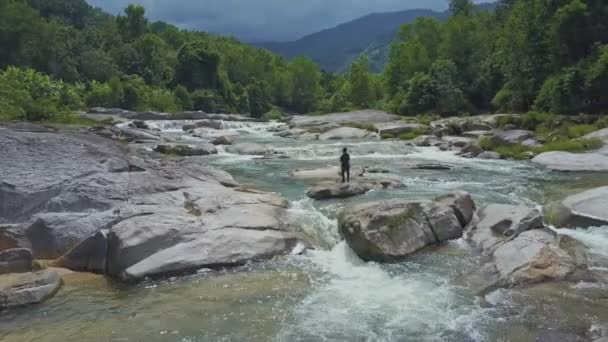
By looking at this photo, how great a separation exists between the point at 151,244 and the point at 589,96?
4537 cm

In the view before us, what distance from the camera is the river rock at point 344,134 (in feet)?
169

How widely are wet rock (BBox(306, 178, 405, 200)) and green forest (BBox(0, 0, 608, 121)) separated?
3184 cm

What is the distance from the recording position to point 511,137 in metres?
39.8

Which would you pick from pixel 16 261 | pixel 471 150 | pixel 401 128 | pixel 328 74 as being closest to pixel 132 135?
pixel 401 128

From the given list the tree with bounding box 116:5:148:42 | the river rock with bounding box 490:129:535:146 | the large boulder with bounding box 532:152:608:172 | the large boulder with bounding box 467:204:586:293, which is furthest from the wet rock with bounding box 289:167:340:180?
the tree with bounding box 116:5:148:42

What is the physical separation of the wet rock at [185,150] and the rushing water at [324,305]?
21.2 metres

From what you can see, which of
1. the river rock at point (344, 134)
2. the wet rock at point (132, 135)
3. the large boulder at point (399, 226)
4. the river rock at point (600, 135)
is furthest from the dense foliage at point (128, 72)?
the river rock at point (600, 135)

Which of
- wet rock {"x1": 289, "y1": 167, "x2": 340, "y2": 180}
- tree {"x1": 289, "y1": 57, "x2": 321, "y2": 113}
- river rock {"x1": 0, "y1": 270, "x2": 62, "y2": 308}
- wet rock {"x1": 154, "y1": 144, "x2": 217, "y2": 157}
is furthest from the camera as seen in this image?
tree {"x1": 289, "y1": 57, "x2": 321, "y2": 113}

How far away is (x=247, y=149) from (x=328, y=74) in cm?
11528

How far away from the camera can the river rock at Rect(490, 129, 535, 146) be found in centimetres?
3900

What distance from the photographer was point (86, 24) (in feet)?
550

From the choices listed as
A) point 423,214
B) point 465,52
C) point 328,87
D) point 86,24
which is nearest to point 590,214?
point 423,214

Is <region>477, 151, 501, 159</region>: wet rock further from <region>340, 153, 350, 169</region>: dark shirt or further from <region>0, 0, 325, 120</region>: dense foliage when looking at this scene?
<region>0, 0, 325, 120</region>: dense foliage

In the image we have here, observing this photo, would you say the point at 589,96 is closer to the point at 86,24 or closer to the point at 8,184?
the point at 8,184
